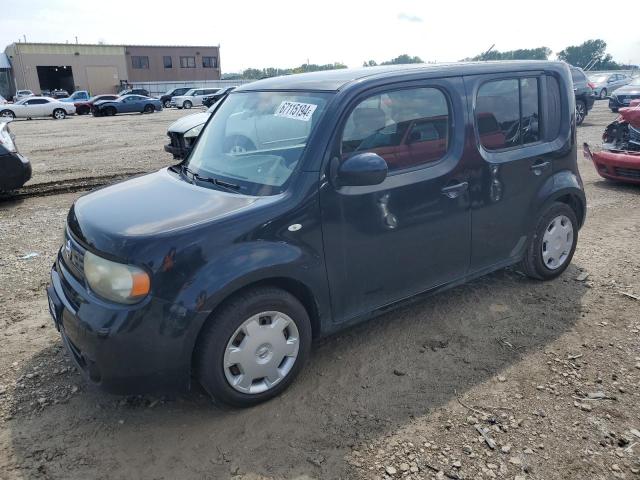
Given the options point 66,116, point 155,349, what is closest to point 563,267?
point 155,349

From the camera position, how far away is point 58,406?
3.11 meters

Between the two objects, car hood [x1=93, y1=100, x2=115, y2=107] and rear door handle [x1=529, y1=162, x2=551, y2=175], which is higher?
car hood [x1=93, y1=100, x2=115, y2=107]

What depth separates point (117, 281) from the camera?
2.67 meters

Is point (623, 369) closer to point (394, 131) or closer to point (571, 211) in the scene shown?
point (571, 211)

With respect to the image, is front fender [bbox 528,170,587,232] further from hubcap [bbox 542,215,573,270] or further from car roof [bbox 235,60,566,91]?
car roof [bbox 235,60,566,91]

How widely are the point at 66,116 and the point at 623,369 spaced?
3540 centimetres

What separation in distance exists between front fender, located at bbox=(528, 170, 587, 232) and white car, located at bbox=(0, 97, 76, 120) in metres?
32.6

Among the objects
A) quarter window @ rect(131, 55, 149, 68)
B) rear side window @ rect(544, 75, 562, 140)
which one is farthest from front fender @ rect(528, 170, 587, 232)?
quarter window @ rect(131, 55, 149, 68)

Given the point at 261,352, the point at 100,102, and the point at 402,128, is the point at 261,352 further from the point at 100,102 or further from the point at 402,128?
the point at 100,102

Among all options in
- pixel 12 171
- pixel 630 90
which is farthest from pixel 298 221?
pixel 630 90

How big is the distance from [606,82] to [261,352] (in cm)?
3103

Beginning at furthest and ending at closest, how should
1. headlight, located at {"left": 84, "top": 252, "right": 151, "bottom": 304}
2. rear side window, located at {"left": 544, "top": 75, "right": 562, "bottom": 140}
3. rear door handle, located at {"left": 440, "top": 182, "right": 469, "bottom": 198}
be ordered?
rear side window, located at {"left": 544, "top": 75, "right": 562, "bottom": 140}, rear door handle, located at {"left": 440, "top": 182, "right": 469, "bottom": 198}, headlight, located at {"left": 84, "top": 252, "right": 151, "bottom": 304}

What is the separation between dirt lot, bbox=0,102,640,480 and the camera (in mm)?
2635

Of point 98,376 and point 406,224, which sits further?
point 406,224
